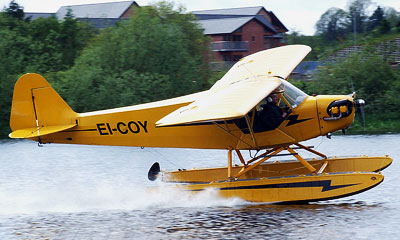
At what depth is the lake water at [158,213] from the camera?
9.01 meters

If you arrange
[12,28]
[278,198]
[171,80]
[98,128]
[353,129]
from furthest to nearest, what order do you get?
[12,28], [171,80], [353,129], [98,128], [278,198]

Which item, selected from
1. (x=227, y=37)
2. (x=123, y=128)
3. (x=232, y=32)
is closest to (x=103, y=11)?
(x=227, y=37)

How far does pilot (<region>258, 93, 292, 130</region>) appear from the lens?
10250 mm

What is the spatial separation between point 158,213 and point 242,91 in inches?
108

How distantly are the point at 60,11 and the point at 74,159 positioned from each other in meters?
46.6

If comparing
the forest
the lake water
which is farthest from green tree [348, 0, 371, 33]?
the lake water

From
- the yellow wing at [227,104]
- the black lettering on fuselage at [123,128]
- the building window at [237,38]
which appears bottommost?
the black lettering on fuselage at [123,128]

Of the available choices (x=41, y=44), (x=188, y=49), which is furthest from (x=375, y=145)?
(x=41, y=44)

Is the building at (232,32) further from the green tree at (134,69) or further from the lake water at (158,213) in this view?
the lake water at (158,213)

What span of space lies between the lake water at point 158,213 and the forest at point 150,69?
10925mm

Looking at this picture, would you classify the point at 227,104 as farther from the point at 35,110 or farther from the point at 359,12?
the point at 359,12

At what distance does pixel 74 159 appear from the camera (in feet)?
61.1

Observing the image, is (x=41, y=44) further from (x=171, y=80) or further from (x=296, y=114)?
(x=296, y=114)

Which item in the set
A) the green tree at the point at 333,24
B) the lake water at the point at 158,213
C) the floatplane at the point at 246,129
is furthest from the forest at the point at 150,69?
the green tree at the point at 333,24
